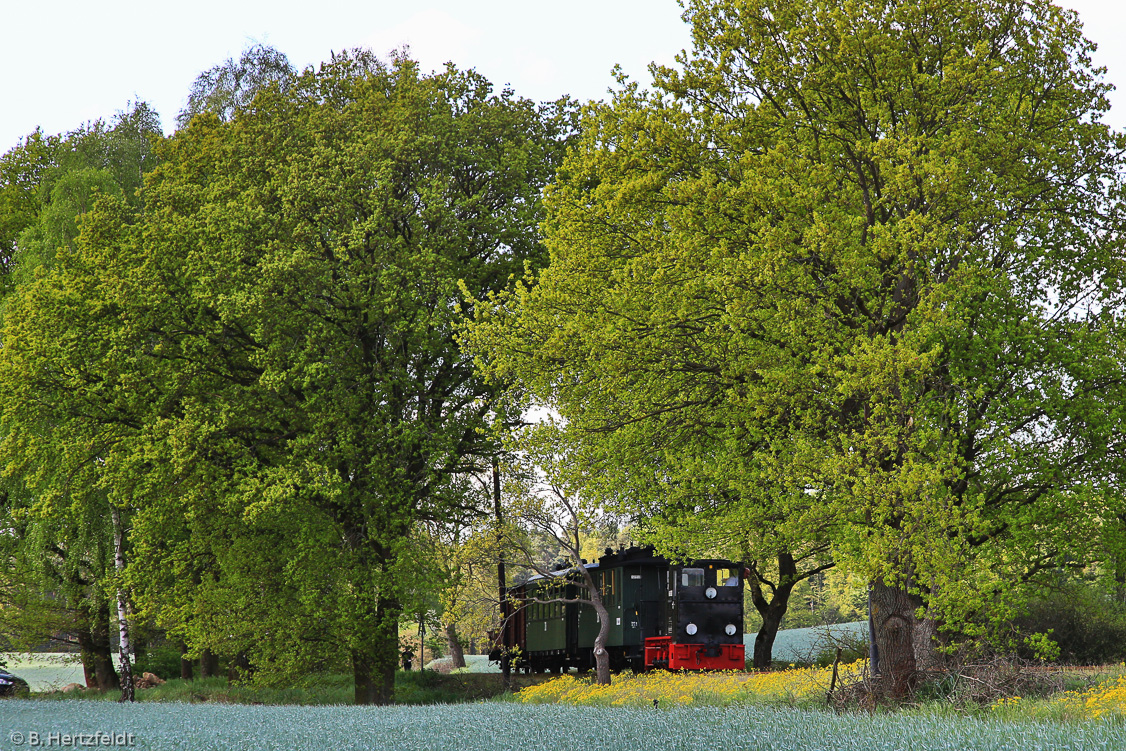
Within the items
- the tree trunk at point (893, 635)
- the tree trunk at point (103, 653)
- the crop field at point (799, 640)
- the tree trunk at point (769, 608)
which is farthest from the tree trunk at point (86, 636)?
the crop field at point (799, 640)

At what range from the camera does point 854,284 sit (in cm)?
1370

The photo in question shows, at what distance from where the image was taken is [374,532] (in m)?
23.9

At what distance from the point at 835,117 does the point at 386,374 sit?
1381 centimetres

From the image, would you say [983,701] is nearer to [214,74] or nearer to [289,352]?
[289,352]

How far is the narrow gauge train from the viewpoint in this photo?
26.4 meters

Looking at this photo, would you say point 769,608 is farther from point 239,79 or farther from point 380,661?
point 239,79

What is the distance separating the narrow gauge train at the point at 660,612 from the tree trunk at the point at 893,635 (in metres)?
11.3

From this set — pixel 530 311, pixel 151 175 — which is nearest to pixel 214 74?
pixel 151 175

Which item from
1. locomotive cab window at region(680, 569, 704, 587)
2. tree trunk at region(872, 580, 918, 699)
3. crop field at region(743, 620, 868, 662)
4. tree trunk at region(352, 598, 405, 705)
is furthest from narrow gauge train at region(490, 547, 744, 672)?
tree trunk at region(872, 580, 918, 699)

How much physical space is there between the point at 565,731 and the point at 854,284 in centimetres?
758

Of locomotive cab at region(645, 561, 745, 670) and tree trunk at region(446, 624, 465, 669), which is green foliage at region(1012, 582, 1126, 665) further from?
tree trunk at region(446, 624, 465, 669)

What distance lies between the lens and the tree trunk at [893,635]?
14.3 metres

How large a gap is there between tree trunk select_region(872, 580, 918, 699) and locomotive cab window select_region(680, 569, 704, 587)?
12223mm

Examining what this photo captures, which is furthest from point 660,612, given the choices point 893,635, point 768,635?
point 893,635
